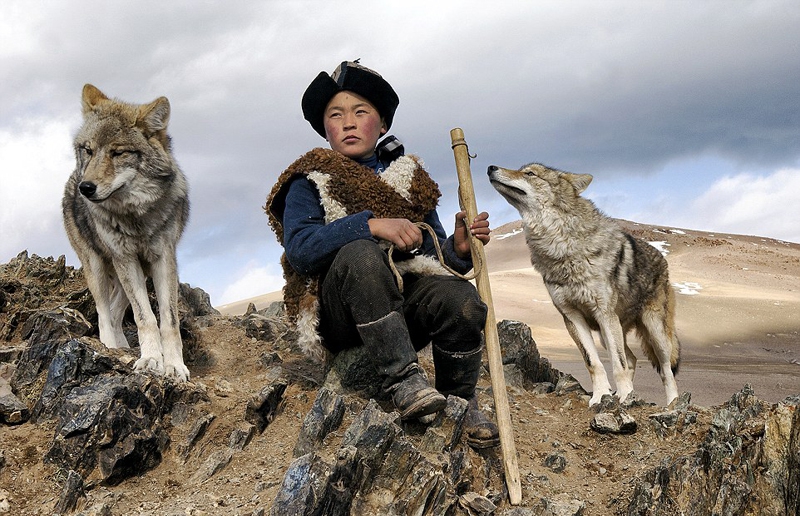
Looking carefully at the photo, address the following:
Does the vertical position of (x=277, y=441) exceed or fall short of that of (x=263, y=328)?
it falls short

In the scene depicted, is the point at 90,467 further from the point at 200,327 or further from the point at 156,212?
the point at 200,327

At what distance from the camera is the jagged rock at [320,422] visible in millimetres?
3158

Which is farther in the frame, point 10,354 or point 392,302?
point 10,354

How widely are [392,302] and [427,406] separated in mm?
563

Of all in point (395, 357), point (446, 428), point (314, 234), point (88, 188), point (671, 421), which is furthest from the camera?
point (671, 421)

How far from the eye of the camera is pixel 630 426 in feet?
13.4

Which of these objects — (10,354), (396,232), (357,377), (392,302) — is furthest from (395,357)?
(10,354)

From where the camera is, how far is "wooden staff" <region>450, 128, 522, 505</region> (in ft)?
10.5

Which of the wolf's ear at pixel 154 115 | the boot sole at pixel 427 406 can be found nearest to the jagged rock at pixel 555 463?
the boot sole at pixel 427 406

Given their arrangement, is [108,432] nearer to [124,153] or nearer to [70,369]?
[70,369]

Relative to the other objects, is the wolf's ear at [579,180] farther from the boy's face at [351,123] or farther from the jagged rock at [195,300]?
the jagged rock at [195,300]

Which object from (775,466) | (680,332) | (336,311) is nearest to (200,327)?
(336,311)

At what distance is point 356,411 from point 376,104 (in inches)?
75.6

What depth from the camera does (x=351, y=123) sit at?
3.89 m
